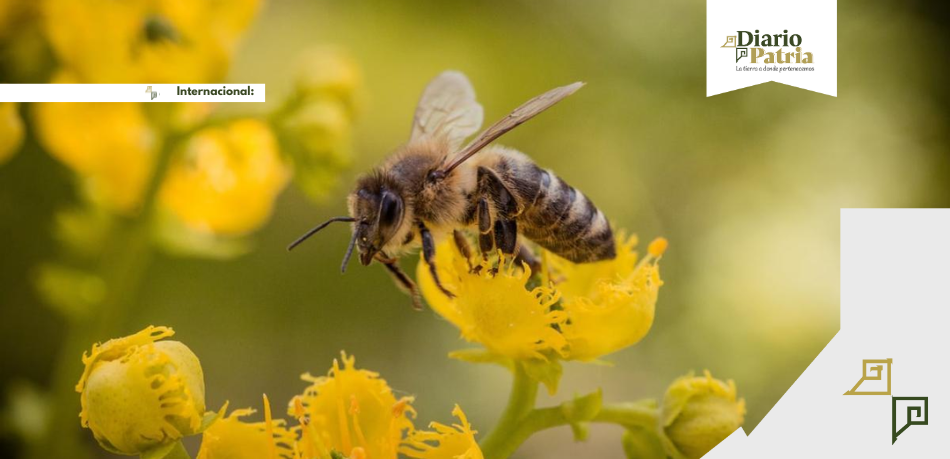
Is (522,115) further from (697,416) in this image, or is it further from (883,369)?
(883,369)

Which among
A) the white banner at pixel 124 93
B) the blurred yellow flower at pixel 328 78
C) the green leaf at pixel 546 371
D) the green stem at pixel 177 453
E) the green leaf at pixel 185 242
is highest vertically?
the blurred yellow flower at pixel 328 78

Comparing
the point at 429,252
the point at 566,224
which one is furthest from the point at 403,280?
the point at 566,224

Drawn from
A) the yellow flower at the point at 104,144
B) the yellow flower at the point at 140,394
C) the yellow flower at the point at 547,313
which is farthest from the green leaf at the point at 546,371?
the yellow flower at the point at 104,144

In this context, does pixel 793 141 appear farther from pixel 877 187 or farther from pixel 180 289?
pixel 180 289

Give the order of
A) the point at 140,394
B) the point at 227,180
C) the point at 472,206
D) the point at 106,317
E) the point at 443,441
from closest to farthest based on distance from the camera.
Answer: the point at 140,394 → the point at 443,441 → the point at 472,206 → the point at 106,317 → the point at 227,180

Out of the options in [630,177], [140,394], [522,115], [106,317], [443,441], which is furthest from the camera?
[630,177]

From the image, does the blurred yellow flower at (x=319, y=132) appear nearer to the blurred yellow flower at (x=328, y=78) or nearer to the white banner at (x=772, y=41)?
the blurred yellow flower at (x=328, y=78)
